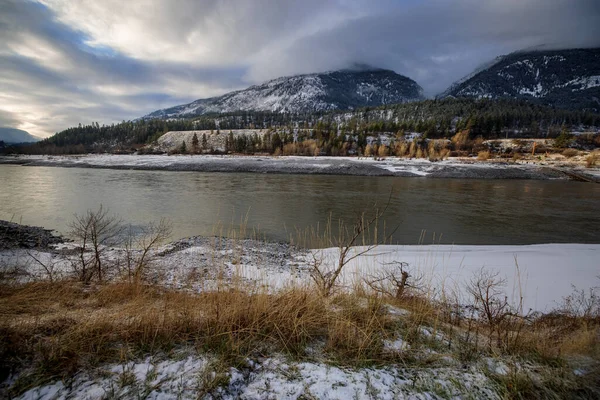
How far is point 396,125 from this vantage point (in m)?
104

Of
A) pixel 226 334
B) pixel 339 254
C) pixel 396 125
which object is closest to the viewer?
pixel 226 334

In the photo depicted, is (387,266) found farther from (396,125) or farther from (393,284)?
(396,125)

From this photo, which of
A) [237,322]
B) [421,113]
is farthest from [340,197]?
[421,113]

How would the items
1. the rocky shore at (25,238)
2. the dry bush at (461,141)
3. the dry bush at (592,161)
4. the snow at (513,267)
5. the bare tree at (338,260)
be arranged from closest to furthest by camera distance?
the bare tree at (338,260)
the snow at (513,267)
the rocky shore at (25,238)
the dry bush at (592,161)
the dry bush at (461,141)

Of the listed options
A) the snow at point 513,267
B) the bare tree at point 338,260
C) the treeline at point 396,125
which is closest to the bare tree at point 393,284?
the snow at point 513,267

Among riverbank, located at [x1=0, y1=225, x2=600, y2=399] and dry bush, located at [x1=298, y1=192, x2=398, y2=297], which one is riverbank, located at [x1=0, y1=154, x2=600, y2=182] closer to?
dry bush, located at [x1=298, y1=192, x2=398, y2=297]

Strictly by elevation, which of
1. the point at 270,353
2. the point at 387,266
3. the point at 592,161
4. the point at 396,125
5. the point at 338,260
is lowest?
the point at 338,260

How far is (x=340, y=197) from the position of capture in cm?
2378

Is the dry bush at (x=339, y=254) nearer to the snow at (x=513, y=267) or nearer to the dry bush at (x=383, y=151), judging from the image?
the snow at (x=513, y=267)

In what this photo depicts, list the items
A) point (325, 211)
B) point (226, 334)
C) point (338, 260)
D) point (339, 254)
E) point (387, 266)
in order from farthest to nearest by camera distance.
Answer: point (325, 211), point (338, 260), point (387, 266), point (339, 254), point (226, 334)

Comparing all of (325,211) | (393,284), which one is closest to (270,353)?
(393,284)

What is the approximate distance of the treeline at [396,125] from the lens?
309 ft

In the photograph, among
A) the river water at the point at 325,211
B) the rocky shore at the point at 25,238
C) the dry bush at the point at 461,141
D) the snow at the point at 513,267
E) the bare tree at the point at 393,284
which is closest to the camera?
the bare tree at the point at 393,284

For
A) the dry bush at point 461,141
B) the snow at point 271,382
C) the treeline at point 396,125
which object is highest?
the treeline at point 396,125
